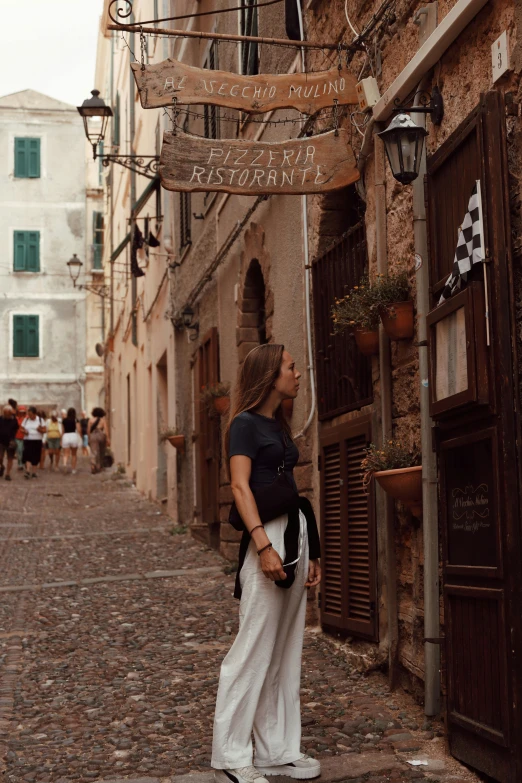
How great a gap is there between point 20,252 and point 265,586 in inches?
1341

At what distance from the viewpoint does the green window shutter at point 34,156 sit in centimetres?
3756

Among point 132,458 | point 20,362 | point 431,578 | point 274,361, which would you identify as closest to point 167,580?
point 431,578

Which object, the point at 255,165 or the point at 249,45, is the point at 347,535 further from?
the point at 249,45

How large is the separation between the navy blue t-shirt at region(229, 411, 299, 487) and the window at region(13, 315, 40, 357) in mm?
32931

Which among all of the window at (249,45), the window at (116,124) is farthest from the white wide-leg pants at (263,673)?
the window at (116,124)

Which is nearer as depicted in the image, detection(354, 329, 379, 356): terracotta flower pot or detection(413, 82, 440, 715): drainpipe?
detection(413, 82, 440, 715): drainpipe

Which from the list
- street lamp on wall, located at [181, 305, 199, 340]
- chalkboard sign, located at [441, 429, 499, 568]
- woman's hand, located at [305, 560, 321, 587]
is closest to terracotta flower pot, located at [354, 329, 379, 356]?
chalkboard sign, located at [441, 429, 499, 568]

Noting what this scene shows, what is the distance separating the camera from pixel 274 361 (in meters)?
4.79

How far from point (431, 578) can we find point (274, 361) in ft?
5.16

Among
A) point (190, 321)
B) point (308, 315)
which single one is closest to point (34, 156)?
point (190, 321)

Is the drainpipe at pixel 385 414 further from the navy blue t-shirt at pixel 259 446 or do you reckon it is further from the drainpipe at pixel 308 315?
the navy blue t-shirt at pixel 259 446

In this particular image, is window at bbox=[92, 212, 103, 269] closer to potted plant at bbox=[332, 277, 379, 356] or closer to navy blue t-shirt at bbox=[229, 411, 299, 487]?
potted plant at bbox=[332, 277, 379, 356]

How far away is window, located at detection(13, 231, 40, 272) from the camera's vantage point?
37.2 meters

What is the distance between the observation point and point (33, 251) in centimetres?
3741
